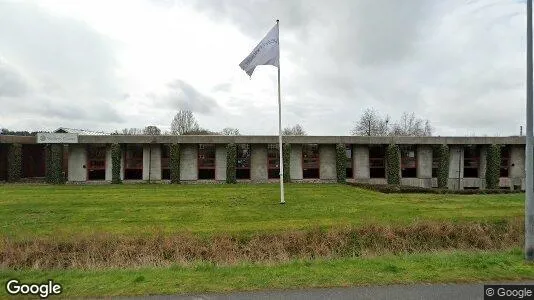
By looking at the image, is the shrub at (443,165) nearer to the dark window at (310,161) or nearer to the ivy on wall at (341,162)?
the ivy on wall at (341,162)

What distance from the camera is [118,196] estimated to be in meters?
22.3

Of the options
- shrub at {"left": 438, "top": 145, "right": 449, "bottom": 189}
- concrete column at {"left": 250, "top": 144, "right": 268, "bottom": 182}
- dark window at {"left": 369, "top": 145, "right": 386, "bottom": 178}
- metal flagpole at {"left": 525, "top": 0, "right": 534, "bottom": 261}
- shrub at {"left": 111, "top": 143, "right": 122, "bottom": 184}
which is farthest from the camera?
dark window at {"left": 369, "top": 145, "right": 386, "bottom": 178}

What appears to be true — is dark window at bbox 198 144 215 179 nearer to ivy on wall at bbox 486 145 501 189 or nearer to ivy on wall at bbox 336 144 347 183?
ivy on wall at bbox 336 144 347 183

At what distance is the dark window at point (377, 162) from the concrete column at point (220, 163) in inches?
509

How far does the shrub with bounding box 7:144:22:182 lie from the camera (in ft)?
104

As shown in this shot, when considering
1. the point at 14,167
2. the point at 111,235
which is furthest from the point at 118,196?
the point at 14,167

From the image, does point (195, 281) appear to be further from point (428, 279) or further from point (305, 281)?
A: point (428, 279)

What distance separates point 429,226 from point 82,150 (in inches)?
1128

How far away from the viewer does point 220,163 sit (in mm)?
32719

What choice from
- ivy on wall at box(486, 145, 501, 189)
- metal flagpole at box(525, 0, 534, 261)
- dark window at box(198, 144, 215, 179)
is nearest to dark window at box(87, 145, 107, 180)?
dark window at box(198, 144, 215, 179)

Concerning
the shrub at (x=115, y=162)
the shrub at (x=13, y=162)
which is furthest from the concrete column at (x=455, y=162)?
the shrub at (x=13, y=162)

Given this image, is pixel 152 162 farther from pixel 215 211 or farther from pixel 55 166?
pixel 215 211

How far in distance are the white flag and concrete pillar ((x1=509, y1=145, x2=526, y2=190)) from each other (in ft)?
89.8

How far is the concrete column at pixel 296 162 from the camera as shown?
32812 mm
